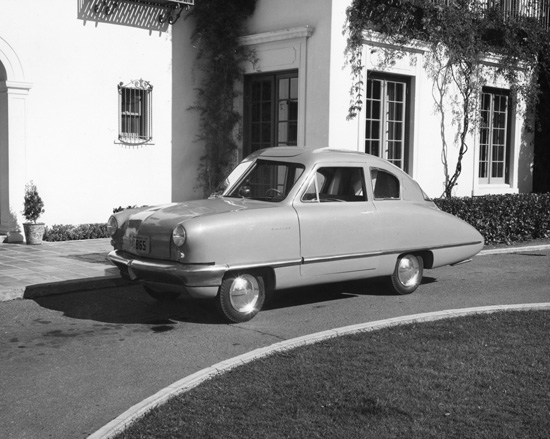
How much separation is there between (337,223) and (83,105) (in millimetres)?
7098

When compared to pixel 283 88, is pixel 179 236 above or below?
below

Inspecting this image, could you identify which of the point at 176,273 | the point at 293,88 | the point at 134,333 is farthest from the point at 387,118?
the point at 134,333

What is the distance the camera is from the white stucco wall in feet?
43.5

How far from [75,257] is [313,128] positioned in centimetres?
512

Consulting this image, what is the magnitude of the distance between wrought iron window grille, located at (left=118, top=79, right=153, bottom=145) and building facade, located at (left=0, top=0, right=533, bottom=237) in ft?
0.06

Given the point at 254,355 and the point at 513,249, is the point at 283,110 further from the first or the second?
the point at 254,355

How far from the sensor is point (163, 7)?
14.9 metres

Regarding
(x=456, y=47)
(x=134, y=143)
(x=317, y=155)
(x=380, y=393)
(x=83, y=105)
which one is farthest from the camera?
(x=456, y=47)

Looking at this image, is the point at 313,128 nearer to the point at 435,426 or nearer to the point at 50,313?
the point at 50,313

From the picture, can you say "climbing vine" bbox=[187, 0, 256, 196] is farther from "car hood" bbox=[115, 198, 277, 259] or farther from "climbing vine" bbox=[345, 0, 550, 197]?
"car hood" bbox=[115, 198, 277, 259]

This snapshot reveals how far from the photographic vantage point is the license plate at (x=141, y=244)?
7.79 metres

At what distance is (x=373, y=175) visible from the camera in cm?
934

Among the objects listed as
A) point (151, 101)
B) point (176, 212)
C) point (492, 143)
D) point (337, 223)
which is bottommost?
point (337, 223)

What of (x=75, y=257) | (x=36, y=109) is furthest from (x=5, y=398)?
(x=36, y=109)
